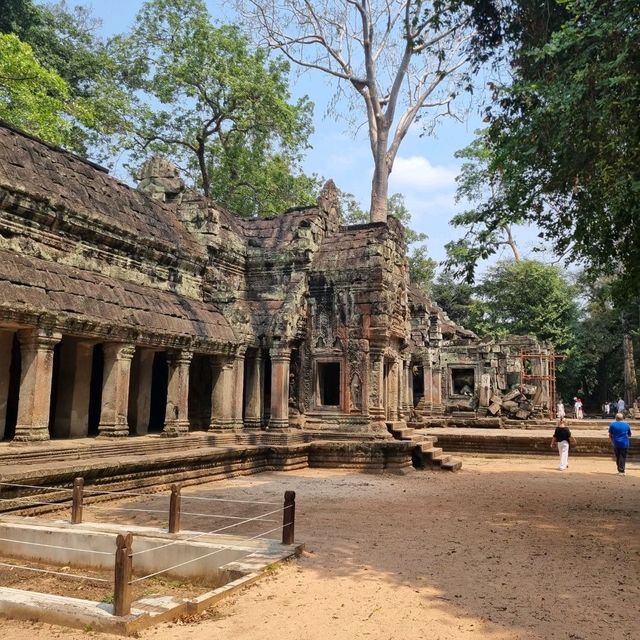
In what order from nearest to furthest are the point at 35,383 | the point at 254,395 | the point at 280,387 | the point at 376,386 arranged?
1. the point at 35,383
2. the point at 280,387
3. the point at 376,386
4. the point at 254,395

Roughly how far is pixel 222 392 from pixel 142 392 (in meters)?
1.86

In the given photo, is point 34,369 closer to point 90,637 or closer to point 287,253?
point 90,637

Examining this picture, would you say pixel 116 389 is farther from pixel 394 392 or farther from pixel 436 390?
pixel 436 390

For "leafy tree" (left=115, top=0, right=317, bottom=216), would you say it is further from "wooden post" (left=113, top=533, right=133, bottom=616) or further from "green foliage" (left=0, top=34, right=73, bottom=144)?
"wooden post" (left=113, top=533, right=133, bottom=616)

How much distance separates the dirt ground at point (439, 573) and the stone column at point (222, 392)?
3.12 meters

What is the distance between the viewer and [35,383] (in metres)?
9.45

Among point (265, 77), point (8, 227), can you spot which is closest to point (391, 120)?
point (265, 77)

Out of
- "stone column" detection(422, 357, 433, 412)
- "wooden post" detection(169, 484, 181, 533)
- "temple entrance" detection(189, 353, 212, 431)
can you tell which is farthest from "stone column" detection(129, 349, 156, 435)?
"stone column" detection(422, 357, 433, 412)

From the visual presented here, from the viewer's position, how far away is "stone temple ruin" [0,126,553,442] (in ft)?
33.3

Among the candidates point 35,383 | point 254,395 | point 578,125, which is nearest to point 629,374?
point 254,395

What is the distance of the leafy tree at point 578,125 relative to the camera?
6773 mm

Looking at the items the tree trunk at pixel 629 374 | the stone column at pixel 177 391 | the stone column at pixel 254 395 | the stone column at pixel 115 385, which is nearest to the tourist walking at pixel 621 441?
the stone column at pixel 254 395

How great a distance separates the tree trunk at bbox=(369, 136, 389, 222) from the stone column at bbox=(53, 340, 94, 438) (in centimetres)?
1481

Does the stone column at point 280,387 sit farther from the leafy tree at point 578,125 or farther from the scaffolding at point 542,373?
the scaffolding at point 542,373
